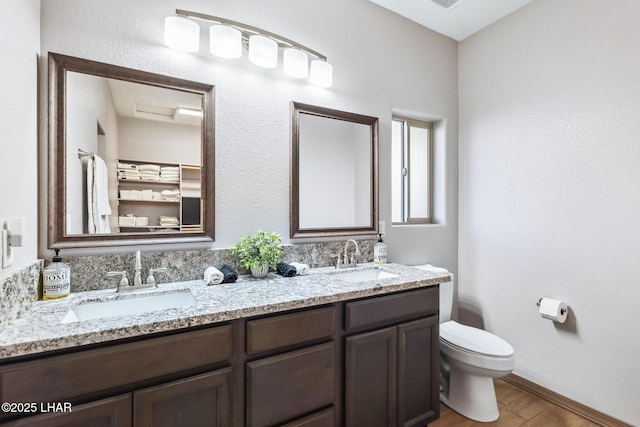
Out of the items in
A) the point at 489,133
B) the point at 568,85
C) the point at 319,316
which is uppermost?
the point at 568,85

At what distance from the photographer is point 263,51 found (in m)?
1.64

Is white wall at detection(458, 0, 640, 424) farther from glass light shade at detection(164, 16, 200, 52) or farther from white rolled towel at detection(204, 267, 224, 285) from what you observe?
glass light shade at detection(164, 16, 200, 52)

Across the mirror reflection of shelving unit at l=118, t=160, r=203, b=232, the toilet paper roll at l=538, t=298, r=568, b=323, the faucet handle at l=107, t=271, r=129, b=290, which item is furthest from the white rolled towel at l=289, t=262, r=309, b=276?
the toilet paper roll at l=538, t=298, r=568, b=323

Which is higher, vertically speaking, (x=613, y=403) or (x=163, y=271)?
(x=163, y=271)

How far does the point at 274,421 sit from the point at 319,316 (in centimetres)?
41

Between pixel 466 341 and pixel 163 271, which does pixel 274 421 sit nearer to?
pixel 163 271

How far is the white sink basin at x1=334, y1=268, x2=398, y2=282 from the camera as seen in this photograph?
5.95 feet

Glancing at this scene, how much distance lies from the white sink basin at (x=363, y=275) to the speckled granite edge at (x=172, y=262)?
0.53 feet

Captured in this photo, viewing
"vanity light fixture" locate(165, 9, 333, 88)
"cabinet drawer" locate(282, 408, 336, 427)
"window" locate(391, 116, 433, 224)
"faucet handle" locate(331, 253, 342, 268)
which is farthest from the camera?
"window" locate(391, 116, 433, 224)

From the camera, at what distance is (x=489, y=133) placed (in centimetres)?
237

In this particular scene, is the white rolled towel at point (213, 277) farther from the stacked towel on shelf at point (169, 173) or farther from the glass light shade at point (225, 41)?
the glass light shade at point (225, 41)

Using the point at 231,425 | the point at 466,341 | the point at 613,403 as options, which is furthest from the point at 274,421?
the point at 613,403

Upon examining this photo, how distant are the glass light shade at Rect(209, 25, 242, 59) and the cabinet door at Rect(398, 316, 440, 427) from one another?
1.62 meters

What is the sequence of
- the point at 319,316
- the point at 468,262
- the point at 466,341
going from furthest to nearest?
the point at 468,262 → the point at 466,341 → the point at 319,316
